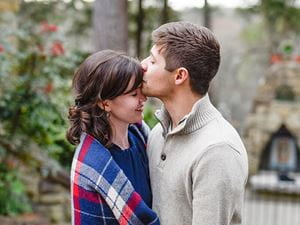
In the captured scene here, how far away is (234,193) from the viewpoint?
1.68m

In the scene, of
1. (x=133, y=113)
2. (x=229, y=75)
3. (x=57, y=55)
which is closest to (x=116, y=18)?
(x=57, y=55)

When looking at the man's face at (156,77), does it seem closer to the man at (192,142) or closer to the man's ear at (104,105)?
the man at (192,142)

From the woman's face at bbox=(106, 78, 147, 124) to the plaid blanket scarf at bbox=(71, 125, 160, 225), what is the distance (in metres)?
0.15

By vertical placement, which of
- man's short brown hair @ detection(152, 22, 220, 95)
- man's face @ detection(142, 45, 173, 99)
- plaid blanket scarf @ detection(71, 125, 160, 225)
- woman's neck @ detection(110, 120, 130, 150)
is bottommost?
plaid blanket scarf @ detection(71, 125, 160, 225)

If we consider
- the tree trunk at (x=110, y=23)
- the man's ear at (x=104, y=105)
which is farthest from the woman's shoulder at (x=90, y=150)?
the tree trunk at (x=110, y=23)

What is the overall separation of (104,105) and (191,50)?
0.36 m

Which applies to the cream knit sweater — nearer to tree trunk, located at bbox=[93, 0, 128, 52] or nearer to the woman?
the woman

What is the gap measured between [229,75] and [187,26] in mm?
13125

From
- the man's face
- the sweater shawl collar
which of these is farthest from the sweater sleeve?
the man's face

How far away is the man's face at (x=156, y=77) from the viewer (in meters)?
1.83

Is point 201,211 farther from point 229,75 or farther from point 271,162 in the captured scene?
point 229,75

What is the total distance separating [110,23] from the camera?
3865mm

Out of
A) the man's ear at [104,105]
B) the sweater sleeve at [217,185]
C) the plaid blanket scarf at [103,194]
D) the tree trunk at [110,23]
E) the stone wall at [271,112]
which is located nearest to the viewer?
the sweater sleeve at [217,185]

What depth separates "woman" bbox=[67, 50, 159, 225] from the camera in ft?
5.82
